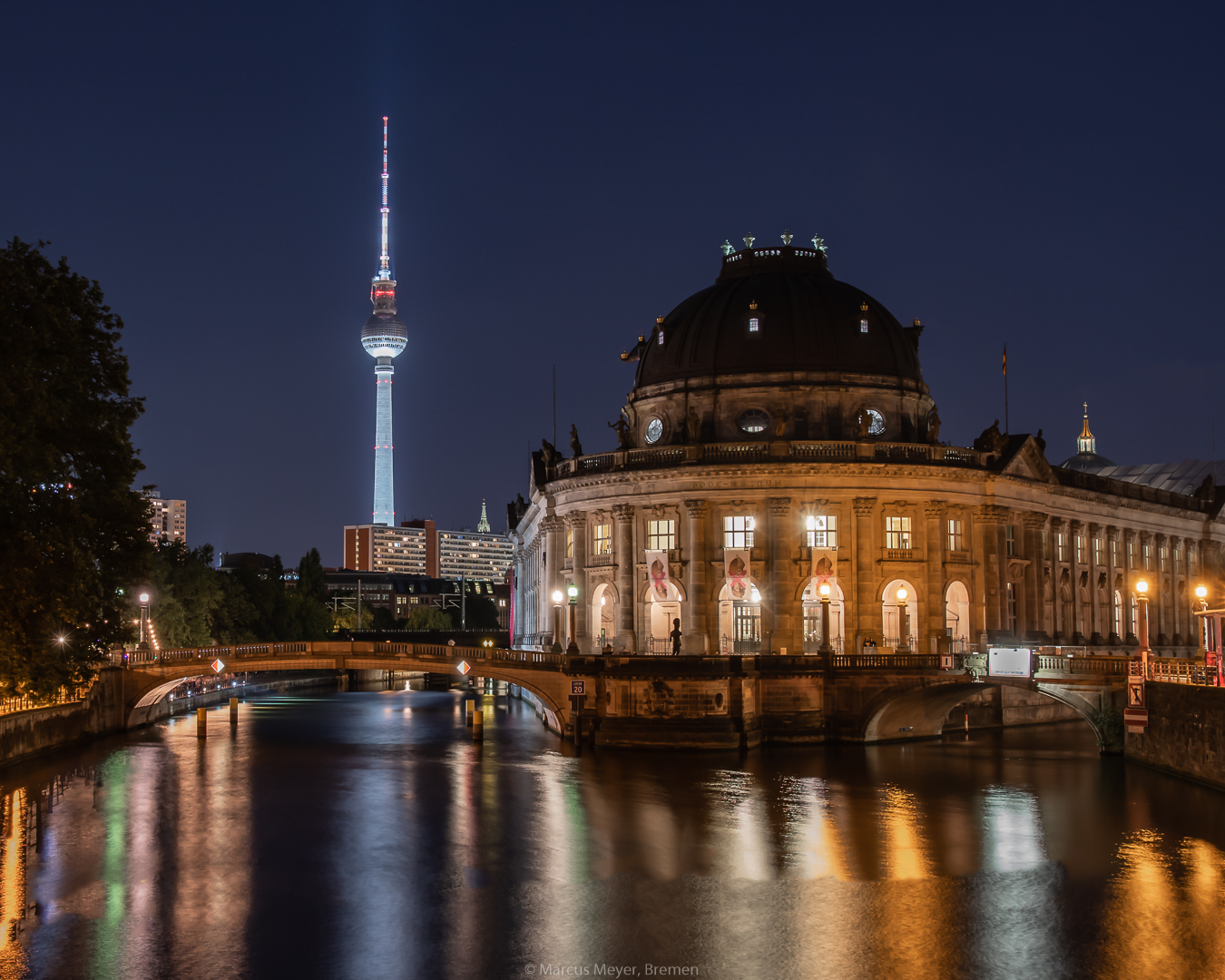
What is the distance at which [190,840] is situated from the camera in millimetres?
51438

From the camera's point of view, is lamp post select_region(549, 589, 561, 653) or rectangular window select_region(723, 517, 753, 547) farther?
lamp post select_region(549, 589, 561, 653)

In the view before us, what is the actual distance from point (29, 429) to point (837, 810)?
3460cm

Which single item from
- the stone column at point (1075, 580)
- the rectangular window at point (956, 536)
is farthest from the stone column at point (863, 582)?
the stone column at point (1075, 580)

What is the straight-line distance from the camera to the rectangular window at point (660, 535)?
9081cm

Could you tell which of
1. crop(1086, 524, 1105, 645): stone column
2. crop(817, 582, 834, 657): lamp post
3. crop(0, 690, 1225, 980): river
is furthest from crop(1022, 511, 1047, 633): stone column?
crop(0, 690, 1225, 980): river

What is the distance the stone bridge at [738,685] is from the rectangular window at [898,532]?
1018 cm

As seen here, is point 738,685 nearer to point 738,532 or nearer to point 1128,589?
point 738,532

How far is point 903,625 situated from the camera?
8850 cm

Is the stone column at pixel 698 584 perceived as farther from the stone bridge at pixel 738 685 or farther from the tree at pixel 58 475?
the tree at pixel 58 475

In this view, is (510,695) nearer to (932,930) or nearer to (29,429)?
(29,429)

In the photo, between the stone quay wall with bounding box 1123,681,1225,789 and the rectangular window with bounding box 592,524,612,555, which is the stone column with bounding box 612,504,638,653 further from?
the stone quay wall with bounding box 1123,681,1225,789

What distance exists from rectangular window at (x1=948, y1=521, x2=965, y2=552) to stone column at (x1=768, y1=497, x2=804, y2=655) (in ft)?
37.3

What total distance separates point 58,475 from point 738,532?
42242 millimetres

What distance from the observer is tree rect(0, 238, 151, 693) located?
55.1m
